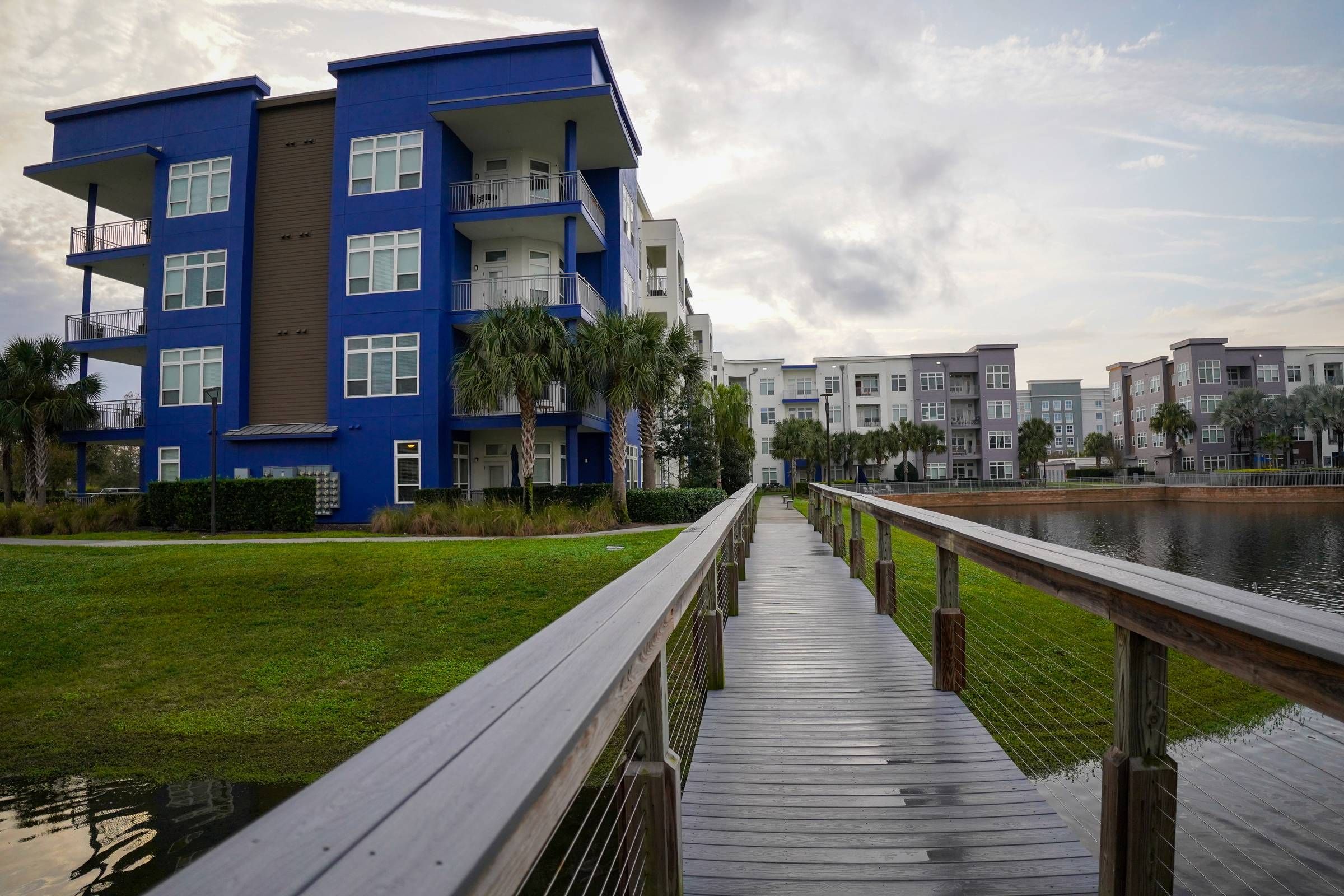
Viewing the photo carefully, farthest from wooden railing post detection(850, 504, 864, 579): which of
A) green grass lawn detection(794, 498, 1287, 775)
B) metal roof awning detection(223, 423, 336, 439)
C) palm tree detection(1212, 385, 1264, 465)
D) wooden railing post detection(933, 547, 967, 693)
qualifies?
palm tree detection(1212, 385, 1264, 465)

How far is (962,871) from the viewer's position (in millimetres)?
2729

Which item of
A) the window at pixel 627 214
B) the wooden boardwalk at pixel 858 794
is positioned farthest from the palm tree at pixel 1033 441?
the wooden boardwalk at pixel 858 794

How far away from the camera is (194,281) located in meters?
23.9

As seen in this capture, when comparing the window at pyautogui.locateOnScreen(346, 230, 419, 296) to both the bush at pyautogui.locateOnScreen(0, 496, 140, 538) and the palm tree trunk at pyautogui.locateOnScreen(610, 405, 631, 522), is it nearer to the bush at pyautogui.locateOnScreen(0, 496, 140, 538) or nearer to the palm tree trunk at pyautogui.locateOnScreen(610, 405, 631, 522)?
the palm tree trunk at pyautogui.locateOnScreen(610, 405, 631, 522)

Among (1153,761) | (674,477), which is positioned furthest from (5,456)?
(1153,761)

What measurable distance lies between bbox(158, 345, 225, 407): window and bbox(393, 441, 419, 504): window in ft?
22.0

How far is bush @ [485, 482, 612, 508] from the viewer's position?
2133cm

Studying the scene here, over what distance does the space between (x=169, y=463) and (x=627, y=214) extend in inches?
705

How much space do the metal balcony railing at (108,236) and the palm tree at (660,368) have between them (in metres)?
18.5

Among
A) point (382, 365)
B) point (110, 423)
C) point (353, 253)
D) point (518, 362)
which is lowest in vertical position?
point (110, 423)

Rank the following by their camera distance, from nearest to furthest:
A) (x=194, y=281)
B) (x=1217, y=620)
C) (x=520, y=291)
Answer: (x=1217, y=620)
(x=520, y=291)
(x=194, y=281)

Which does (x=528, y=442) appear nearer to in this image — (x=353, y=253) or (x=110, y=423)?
(x=353, y=253)

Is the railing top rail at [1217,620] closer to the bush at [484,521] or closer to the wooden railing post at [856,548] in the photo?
the wooden railing post at [856,548]

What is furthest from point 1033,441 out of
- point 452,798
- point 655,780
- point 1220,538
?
point 452,798
